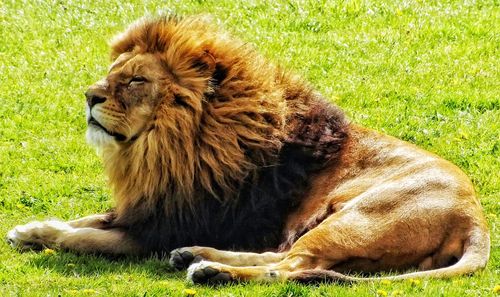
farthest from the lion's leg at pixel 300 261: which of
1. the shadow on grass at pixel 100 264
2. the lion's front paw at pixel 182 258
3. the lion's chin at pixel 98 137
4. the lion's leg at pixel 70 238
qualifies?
the lion's chin at pixel 98 137

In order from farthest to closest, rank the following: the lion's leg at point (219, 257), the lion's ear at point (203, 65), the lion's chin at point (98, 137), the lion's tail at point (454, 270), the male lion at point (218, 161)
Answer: the lion's ear at point (203, 65), the lion's chin at point (98, 137), the male lion at point (218, 161), the lion's leg at point (219, 257), the lion's tail at point (454, 270)

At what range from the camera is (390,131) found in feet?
32.1

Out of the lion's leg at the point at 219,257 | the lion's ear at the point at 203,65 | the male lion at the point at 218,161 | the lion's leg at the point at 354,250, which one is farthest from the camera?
the lion's ear at the point at 203,65

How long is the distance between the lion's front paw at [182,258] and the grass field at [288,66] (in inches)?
3.0

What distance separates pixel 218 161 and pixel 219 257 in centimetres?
68

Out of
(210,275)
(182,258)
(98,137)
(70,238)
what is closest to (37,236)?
(70,238)

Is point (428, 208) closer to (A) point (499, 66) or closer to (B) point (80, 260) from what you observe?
(B) point (80, 260)

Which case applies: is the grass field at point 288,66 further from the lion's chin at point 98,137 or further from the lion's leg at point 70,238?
the lion's chin at point 98,137

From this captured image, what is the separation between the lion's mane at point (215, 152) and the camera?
6887mm

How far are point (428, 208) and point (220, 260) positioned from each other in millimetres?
1231

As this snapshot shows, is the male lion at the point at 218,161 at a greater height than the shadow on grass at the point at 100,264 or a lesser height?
greater

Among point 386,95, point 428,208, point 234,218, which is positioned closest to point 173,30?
point 234,218

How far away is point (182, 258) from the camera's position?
6.63 m

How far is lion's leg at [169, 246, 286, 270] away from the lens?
21.6 ft
